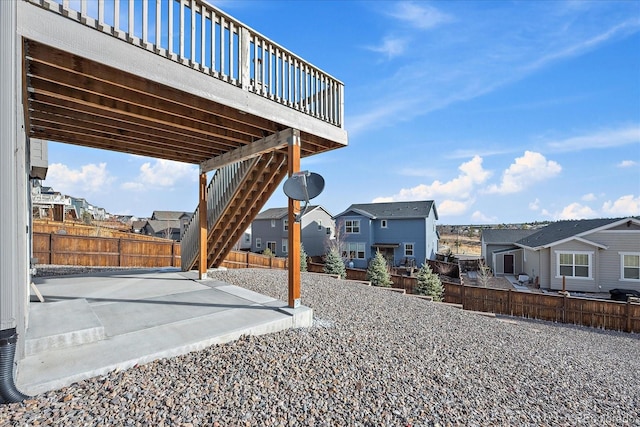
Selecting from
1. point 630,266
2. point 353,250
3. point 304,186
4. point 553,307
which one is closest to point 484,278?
point 553,307

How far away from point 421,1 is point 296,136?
3489 millimetres

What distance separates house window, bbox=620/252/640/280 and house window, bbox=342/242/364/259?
45.9 ft

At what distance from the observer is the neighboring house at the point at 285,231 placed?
2444cm

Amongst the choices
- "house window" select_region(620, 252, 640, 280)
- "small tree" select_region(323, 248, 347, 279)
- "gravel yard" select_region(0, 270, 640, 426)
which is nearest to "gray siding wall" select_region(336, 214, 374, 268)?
"small tree" select_region(323, 248, 347, 279)

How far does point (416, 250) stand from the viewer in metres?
21.4

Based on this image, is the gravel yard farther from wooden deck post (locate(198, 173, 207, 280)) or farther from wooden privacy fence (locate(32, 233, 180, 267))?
wooden privacy fence (locate(32, 233, 180, 267))

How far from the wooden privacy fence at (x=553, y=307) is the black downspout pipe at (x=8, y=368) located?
12264 mm

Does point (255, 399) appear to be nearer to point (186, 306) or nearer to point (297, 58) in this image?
point (186, 306)

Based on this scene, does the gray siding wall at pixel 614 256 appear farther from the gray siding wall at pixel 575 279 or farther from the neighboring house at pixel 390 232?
the neighboring house at pixel 390 232

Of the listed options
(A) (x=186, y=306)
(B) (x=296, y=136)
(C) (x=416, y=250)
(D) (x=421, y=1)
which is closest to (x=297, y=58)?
(B) (x=296, y=136)

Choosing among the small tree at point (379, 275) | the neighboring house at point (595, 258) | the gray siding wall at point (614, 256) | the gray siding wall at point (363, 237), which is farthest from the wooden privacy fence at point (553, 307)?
the gray siding wall at point (363, 237)

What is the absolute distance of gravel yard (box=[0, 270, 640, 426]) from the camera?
2270 mm

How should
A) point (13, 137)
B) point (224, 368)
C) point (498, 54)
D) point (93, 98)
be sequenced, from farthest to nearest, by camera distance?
Result: point (498, 54)
point (93, 98)
point (224, 368)
point (13, 137)

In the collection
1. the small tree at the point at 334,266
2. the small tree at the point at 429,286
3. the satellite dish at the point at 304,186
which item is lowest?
the small tree at the point at 429,286
